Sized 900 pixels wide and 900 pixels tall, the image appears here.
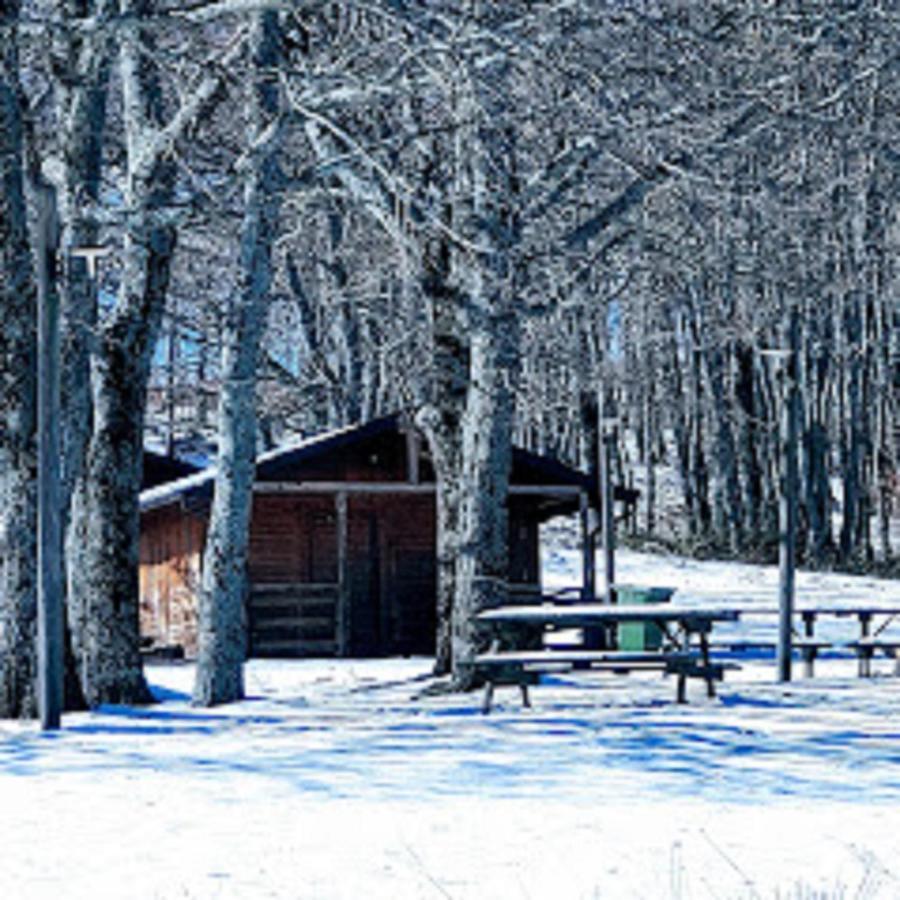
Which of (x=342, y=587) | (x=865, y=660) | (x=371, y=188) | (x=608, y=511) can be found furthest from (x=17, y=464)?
(x=342, y=587)

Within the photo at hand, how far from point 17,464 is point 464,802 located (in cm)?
640

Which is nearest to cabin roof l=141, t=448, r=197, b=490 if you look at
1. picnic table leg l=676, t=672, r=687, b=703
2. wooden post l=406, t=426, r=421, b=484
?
wooden post l=406, t=426, r=421, b=484

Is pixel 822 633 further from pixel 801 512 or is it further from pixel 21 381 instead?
pixel 21 381

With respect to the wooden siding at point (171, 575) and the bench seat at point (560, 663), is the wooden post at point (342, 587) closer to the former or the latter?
the wooden siding at point (171, 575)

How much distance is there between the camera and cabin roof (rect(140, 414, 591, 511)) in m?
29.0

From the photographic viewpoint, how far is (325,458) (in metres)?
30.6

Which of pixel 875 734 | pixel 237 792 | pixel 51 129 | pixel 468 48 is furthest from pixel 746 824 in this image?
pixel 51 129

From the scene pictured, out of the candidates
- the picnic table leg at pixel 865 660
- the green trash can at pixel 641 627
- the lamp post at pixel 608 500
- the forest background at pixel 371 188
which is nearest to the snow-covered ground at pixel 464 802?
the forest background at pixel 371 188

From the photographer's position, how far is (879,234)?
45.2 metres

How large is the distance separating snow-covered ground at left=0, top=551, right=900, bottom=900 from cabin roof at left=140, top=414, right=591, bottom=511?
13798 millimetres

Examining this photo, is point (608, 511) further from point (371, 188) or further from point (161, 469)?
point (161, 469)

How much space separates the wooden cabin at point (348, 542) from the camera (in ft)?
99.6

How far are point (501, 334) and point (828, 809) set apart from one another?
8.44 m

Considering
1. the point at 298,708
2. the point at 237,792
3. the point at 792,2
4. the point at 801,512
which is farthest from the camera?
the point at 801,512
